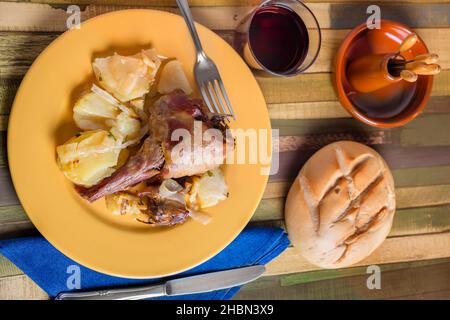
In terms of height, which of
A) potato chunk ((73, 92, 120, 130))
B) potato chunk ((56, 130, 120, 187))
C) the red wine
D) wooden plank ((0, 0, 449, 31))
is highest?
wooden plank ((0, 0, 449, 31))

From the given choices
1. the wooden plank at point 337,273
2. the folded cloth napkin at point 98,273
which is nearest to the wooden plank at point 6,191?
the folded cloth napkin at point 98,273

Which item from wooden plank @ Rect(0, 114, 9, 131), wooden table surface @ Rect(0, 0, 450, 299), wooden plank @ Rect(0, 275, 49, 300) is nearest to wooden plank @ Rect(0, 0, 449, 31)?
wooden table surface @ Rect(0, 0, 450, 299)

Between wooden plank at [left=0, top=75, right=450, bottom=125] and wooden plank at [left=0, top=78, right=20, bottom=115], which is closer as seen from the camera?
wooden plank at [left=0, top=78, right=20, bottom=115]

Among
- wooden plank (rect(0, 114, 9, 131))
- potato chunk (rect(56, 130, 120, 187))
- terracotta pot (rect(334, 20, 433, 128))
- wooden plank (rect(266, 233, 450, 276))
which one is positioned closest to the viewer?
potato chunk (rect(56, 130, 120, 187))

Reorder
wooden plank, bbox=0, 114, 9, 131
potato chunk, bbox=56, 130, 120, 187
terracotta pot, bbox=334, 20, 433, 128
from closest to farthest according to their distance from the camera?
potato chunk, bbox=56, 130, 120, 187 < wooden plank, bbox=0, 114, 9, 131 < terracotta pot, bbox=334, 20, 433, 128

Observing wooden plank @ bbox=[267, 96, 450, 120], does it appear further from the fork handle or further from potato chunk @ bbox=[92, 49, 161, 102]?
potato chunk @ bbox=[92, 49, 161, 102]

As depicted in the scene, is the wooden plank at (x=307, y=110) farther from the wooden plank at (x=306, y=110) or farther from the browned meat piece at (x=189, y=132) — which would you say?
the browned meat piece at (x=189, y=132)
